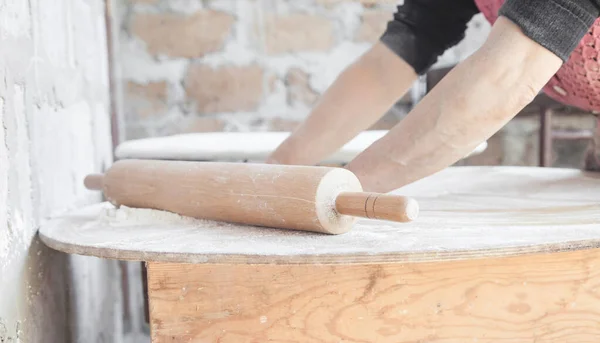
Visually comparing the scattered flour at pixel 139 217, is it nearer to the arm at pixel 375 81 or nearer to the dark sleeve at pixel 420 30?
the arm at pixel 375 81

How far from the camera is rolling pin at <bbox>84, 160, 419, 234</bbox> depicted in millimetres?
529

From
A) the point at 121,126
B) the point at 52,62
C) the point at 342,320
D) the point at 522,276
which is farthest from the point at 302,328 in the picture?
the point at 121,126

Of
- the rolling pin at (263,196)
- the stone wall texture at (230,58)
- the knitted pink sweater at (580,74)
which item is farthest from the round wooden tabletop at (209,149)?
the stone wall texture at (230,58)

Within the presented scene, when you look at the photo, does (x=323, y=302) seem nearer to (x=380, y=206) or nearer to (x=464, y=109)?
(x=380, y=206)

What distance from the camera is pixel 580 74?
802mm

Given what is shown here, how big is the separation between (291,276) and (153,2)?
1.33 metres

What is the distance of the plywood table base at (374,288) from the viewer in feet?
1.74

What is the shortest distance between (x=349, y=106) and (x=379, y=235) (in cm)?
42

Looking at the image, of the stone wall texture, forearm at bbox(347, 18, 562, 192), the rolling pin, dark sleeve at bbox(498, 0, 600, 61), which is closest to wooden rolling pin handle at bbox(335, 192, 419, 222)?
the rolling pin

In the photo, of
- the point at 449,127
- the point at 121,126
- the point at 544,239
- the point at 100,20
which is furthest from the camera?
the point at 121,126

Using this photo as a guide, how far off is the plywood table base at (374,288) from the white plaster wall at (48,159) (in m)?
0.11

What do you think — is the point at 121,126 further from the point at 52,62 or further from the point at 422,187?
the point at 422,187

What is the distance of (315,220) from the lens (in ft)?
1.79

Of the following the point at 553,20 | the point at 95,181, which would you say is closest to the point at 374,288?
the point at 553,20
